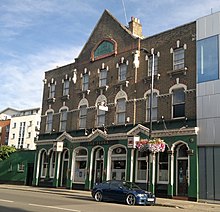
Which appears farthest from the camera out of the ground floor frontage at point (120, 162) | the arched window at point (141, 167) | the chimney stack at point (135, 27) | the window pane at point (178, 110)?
the chimney stack at point (135, 27)

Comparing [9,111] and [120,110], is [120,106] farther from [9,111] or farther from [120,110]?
[9,111]

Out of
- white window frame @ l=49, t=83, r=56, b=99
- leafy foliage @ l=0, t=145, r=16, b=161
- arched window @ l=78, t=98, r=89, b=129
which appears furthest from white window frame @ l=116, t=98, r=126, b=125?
leafy foliage @ l=0, t=145, r=16, b=161

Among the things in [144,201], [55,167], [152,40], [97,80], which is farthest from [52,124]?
[144,201]

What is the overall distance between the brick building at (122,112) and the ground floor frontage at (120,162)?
0.07 m

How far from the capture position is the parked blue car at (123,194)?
19500 millimetres

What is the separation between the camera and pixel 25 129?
81688 millimetres

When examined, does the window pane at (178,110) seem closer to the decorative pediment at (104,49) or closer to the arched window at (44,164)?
the decorative pediment at (104,49)

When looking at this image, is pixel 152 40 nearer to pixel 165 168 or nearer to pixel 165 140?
pixel 165 140

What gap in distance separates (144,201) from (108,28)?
1907 centimetres

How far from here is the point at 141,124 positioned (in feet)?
91.7

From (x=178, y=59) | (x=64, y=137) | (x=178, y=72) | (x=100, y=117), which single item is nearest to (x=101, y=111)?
(x=100, y=117)

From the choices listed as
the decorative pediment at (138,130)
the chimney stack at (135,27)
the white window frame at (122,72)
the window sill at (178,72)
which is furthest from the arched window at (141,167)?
the chimney stack at (135,27)

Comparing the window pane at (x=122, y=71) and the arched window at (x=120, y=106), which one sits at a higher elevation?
the window pane at (x=122, y=71)

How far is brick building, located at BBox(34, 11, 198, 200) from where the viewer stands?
989 inches
